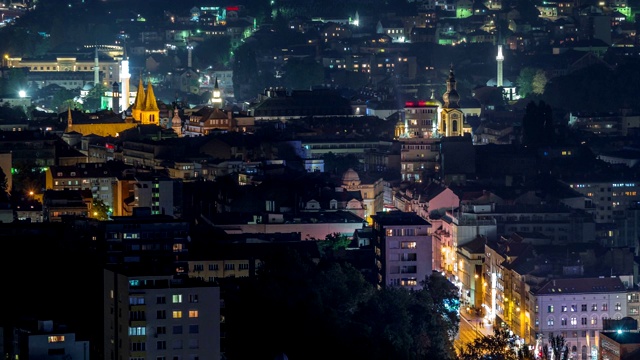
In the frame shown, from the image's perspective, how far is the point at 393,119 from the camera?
96.5 metres

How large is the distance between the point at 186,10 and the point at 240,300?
77817mm

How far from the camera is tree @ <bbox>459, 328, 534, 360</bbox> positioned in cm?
5334

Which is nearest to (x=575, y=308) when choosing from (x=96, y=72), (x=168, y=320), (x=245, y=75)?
(x=168, y=320)

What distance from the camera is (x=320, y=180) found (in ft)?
242

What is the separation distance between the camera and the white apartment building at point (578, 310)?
58562mm

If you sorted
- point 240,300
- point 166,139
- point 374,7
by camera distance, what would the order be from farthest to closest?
point 374,7 → point 166,139 → point 240,300

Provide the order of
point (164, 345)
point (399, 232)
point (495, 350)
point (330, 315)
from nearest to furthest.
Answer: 1. point (164, 345)
2. point (330, 315)
3. point (495, 350)
4. point (399, 232)

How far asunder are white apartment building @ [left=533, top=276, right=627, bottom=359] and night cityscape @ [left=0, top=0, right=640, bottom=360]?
0.16 ft

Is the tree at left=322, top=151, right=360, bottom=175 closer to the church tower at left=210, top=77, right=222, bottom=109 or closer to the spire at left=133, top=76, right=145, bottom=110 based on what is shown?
the spire at left=133, top=76, right=145, bottom=110

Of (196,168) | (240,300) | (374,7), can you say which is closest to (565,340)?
(240,300)

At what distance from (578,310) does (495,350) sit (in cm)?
550

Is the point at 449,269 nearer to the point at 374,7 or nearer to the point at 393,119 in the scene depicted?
the point at 393,119

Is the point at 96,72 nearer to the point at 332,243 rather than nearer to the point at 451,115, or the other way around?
the point at 451,115

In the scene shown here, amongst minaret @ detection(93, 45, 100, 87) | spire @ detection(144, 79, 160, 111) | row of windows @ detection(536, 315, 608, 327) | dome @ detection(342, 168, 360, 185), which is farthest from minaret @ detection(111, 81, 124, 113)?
row of windows @ detection(536, 315, 608, 327)
